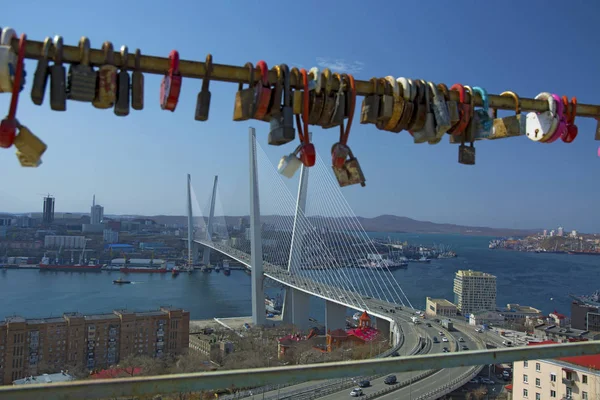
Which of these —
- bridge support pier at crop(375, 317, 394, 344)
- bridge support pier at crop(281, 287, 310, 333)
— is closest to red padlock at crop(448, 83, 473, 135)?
bridge support pier at crop(375, 317, 394, 344)

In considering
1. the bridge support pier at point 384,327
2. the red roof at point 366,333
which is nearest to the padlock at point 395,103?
the red roof at point 366,333

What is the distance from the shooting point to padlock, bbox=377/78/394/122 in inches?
26.4

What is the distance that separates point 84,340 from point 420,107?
8.49 meters

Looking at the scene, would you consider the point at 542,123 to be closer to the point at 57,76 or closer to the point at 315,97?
the point at 315,97

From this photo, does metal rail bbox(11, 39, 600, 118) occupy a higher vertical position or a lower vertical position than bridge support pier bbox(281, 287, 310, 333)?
higher

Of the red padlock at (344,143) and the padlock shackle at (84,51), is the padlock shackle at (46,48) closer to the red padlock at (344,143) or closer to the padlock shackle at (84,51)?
the padlock shackle at (84,51)

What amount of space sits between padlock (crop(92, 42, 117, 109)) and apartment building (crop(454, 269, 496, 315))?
1663cm

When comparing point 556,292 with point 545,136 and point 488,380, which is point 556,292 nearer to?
point 488,380

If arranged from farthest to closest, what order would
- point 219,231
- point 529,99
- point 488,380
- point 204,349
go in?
point 219,231, point 204,349, point 488,380, point 529,99

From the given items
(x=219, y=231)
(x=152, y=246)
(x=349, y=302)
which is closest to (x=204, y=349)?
(x=349, y=302)

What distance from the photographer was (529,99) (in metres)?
0.76

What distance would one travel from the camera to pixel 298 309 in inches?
404

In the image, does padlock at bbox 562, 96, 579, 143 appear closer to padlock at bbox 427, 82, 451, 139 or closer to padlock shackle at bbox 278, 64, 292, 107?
padlock at bbox 427, 82, 451, 139

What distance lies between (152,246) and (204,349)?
82.4 feet
